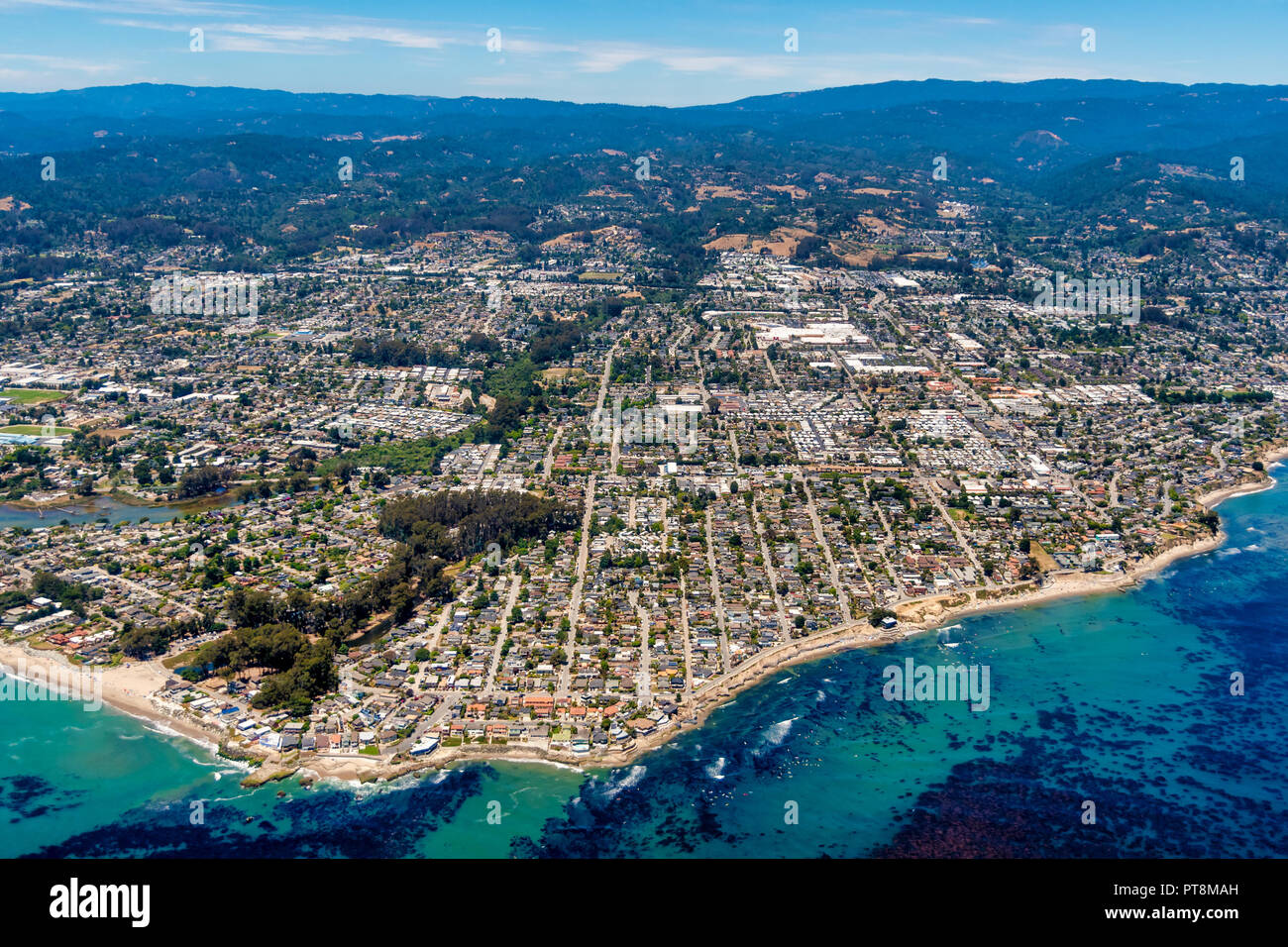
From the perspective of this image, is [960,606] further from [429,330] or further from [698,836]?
[429,330]

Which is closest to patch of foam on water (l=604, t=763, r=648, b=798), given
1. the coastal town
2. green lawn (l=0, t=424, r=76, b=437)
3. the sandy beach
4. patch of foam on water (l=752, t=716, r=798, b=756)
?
the sandy beach

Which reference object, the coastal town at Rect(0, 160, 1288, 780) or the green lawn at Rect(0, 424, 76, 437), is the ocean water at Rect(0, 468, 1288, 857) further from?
the green lawn at Rect(0, 424, 76, 437)

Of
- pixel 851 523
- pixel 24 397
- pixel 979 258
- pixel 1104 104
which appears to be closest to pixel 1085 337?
pixel 979 258

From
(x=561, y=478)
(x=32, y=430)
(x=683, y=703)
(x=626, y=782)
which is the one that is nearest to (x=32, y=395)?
(x=32, y=430)

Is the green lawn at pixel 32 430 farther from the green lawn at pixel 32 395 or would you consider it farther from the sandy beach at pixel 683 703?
the sandy beach at pixel 683 703

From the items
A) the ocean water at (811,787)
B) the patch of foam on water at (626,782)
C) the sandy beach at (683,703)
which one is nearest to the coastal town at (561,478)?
the sandy beach at (683,703)

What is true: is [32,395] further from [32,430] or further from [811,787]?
[811,787]
